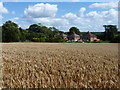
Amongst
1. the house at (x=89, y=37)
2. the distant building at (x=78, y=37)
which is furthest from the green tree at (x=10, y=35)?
the house at (x=89, y=37)

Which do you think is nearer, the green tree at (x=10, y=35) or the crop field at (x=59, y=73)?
the crop field at (x=59, y=73)

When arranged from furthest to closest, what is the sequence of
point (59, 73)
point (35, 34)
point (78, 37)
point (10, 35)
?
point (78, 37) < point (35, 34) < point (10, 35) < point (59, 73)

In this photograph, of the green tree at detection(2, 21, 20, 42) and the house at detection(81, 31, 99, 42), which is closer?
the green tree at detection(2, 21, 20, 42)

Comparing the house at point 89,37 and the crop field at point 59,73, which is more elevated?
the house at point 89,37

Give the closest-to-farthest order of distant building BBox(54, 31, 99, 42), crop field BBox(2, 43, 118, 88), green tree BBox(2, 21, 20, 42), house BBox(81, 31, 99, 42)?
crop field BBox(2, 43, 118, 88) < green tree BBox(2, 21, 20, 42) < distant building BBox(54, 31, 99, 42) < house BBox(81, 31, 99, 42)

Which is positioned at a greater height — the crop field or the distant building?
the distant building

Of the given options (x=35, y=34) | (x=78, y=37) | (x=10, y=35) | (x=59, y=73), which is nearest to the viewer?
(x=59, y=73)

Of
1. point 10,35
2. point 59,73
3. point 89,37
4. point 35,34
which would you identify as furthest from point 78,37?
point 59,73

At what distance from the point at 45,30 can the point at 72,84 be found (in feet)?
210

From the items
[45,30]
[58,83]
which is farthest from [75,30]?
[58,83]

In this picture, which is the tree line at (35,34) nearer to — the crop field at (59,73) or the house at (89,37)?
the house at (89,37)

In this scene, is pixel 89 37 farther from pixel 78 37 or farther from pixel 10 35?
pixel 10 35

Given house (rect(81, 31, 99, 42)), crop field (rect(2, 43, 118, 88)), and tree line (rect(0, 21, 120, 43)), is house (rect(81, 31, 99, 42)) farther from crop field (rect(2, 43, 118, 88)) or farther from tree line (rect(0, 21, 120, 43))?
crop field (rect(2, 43, 118, 88))

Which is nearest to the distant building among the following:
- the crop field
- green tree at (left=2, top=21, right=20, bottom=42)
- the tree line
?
the tree line
